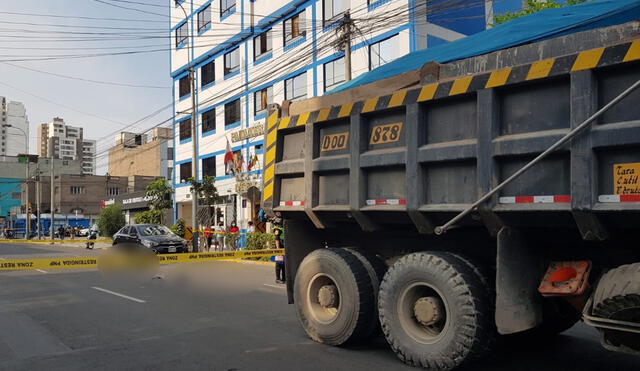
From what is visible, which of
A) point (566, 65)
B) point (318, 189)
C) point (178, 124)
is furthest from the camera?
point (178, 124)

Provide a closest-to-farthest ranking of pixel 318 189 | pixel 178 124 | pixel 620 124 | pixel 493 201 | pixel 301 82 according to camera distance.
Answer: pixel 620 124 → pixel 493 201 → pixel 318 189 → pixel 301 82 → pixel 178 124

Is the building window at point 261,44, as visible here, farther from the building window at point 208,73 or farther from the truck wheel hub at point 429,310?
the truck wheel hub at point 429,310

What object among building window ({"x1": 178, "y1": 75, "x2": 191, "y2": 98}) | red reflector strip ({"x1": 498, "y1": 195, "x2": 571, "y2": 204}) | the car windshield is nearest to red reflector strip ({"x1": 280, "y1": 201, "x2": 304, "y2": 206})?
red reflector strip ({"x1": 498, "y1": 195, "x2": 571, "y2": 204})

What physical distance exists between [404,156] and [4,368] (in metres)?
4.60

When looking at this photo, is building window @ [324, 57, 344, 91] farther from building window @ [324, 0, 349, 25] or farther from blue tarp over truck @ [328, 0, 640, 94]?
blue tarp over truck @ [328, 0, 640, 94]

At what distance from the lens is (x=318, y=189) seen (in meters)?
6.12

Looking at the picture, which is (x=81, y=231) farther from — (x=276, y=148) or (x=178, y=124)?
(x=276, y=148)

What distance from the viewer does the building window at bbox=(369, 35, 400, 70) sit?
67.4ft

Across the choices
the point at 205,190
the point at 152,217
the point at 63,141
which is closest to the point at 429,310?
the point at 205,190

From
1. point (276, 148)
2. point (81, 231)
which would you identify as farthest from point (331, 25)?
point (81, 231)

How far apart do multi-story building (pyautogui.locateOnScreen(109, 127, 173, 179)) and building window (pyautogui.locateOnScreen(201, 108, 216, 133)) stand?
3828 cm

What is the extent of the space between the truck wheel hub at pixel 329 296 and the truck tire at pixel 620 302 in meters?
2.81

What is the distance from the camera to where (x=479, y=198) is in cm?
453

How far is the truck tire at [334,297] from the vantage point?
5.68 m
